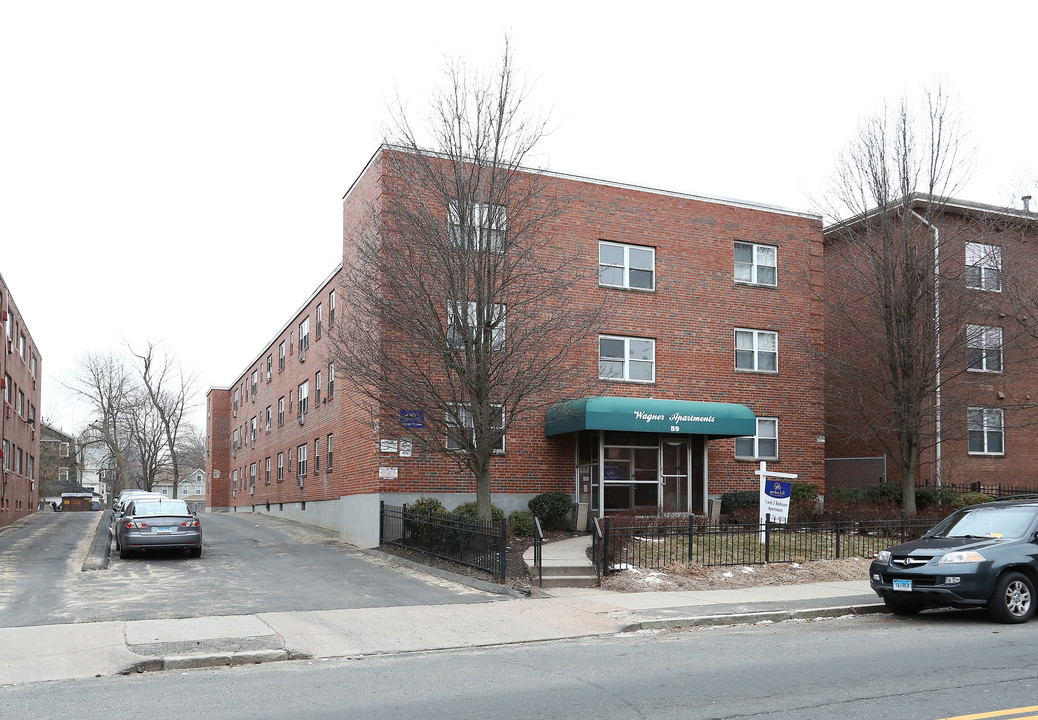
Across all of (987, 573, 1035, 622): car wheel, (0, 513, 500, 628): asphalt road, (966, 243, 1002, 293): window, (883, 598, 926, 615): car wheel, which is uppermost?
(966, 243, 1002, 293): window

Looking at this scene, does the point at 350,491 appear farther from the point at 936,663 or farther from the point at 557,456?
the point at 936,663

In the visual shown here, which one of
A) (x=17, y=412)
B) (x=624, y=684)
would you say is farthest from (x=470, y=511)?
(x=17, y=412)

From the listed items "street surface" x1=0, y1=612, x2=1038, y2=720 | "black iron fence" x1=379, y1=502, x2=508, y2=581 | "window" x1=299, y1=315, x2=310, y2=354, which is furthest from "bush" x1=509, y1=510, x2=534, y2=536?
"window" x1=299, y1=315, x2=310, y2=354

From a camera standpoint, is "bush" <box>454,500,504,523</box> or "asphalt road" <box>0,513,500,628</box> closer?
"asphalt road" <box>0,513,500,628</box>

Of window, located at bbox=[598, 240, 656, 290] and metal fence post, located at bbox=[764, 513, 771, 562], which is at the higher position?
window, located at bbox=[598, 240, 656, 290]

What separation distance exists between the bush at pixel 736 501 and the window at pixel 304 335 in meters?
16.5

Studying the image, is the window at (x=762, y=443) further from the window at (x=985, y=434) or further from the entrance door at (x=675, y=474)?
the window at (x=985, y=434)

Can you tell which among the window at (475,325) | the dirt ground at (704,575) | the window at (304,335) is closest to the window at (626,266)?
the window at (475,325)

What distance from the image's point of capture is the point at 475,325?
18.1 metres

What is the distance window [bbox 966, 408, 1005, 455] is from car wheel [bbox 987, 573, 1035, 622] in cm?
1805

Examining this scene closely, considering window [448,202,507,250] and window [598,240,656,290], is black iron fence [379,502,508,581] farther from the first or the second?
window [598,240,656,290]

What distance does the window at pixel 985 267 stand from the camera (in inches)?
938

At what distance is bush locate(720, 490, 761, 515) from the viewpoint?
2486 cm

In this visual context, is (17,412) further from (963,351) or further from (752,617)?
(963,351)
